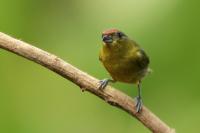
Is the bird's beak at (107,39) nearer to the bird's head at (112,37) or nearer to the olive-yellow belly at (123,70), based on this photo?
the bird's head at (112,37)

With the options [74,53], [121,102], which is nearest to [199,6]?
[74,53]

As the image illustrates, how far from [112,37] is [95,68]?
1550 mm

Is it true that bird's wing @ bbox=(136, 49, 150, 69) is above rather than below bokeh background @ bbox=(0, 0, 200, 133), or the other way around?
below

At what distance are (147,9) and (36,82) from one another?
107 centimetres

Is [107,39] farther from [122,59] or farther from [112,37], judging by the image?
[122,59]

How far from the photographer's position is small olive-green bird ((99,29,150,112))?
15.8 ft

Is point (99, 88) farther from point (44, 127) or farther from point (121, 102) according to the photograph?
point (44, 127)

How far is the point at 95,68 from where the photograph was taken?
20.6 feet

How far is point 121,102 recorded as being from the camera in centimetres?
450

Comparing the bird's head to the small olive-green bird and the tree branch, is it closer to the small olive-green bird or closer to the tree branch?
the small olive-green bird

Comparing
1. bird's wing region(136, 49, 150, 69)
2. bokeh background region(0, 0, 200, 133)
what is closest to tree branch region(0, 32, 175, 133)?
bird's wing region(136, 49, 150, 69)

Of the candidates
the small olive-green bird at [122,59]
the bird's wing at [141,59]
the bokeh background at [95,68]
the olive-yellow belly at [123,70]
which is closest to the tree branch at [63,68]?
the small olive-green bird at [122,59]

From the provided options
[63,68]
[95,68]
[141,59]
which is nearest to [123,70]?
[141,59]

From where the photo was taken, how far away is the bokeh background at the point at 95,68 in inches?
243
